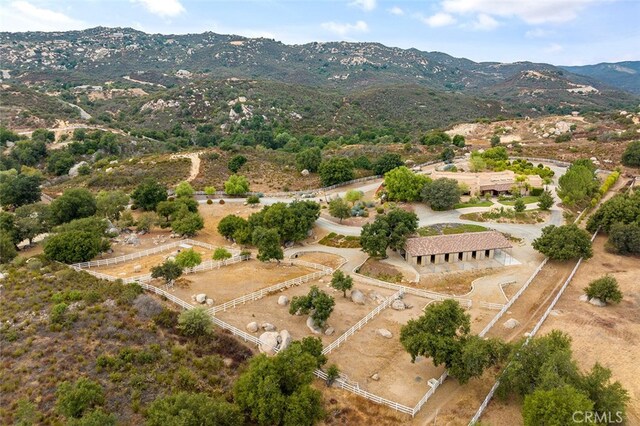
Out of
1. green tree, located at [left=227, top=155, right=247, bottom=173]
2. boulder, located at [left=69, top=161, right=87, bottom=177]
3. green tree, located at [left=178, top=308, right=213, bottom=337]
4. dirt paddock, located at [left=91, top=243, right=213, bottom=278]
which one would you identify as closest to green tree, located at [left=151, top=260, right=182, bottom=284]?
dirt paddock, located at [left=91, top=243, right=213, bottom=278]

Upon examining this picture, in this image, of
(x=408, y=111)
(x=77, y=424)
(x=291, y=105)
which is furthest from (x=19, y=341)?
(x=408, y=111)

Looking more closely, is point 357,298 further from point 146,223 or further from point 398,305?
point 146,223

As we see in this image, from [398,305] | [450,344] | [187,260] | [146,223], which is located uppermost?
[450,344]

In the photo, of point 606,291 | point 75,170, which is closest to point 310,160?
point 75,170

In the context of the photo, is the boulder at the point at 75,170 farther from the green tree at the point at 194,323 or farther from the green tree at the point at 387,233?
the green tree at the point at 194,323

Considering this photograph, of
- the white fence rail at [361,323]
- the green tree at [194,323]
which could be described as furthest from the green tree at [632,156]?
the green tree at [194,323]
